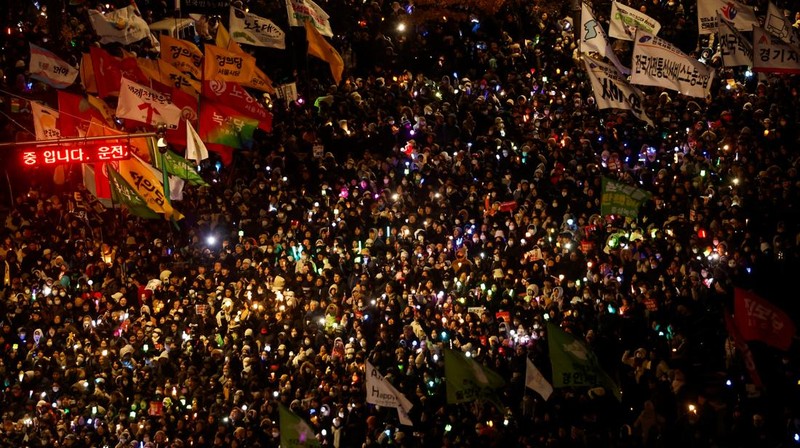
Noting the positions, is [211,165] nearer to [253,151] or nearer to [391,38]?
[253,151]

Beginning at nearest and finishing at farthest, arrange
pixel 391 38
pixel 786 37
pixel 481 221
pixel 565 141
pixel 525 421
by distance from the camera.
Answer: pixel 525 421
pixel 786 37
pixel 481 221
pixel 565 141
pixel 391 38

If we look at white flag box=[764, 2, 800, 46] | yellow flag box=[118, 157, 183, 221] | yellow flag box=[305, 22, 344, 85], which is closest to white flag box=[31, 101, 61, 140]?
yellow flag box=[118, 157, 183, 221]

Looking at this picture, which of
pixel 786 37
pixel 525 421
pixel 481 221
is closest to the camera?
pixel 525 421

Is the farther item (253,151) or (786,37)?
(253,151)

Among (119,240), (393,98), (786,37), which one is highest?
(786,37)

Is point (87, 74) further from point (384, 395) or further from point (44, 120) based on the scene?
point (384, 395)

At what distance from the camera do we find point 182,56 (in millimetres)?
21688

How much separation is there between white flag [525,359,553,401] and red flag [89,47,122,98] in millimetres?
10515

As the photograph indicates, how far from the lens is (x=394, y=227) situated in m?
21.8

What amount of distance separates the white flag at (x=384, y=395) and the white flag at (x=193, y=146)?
18.9 ft

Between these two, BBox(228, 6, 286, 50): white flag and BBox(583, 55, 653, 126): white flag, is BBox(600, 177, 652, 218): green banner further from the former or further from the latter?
BBox(228, 6, 286, 50): white flag

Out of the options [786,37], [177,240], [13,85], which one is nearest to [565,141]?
[786,37]

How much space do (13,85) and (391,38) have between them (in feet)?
34.1

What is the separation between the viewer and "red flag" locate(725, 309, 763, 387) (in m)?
14.1
